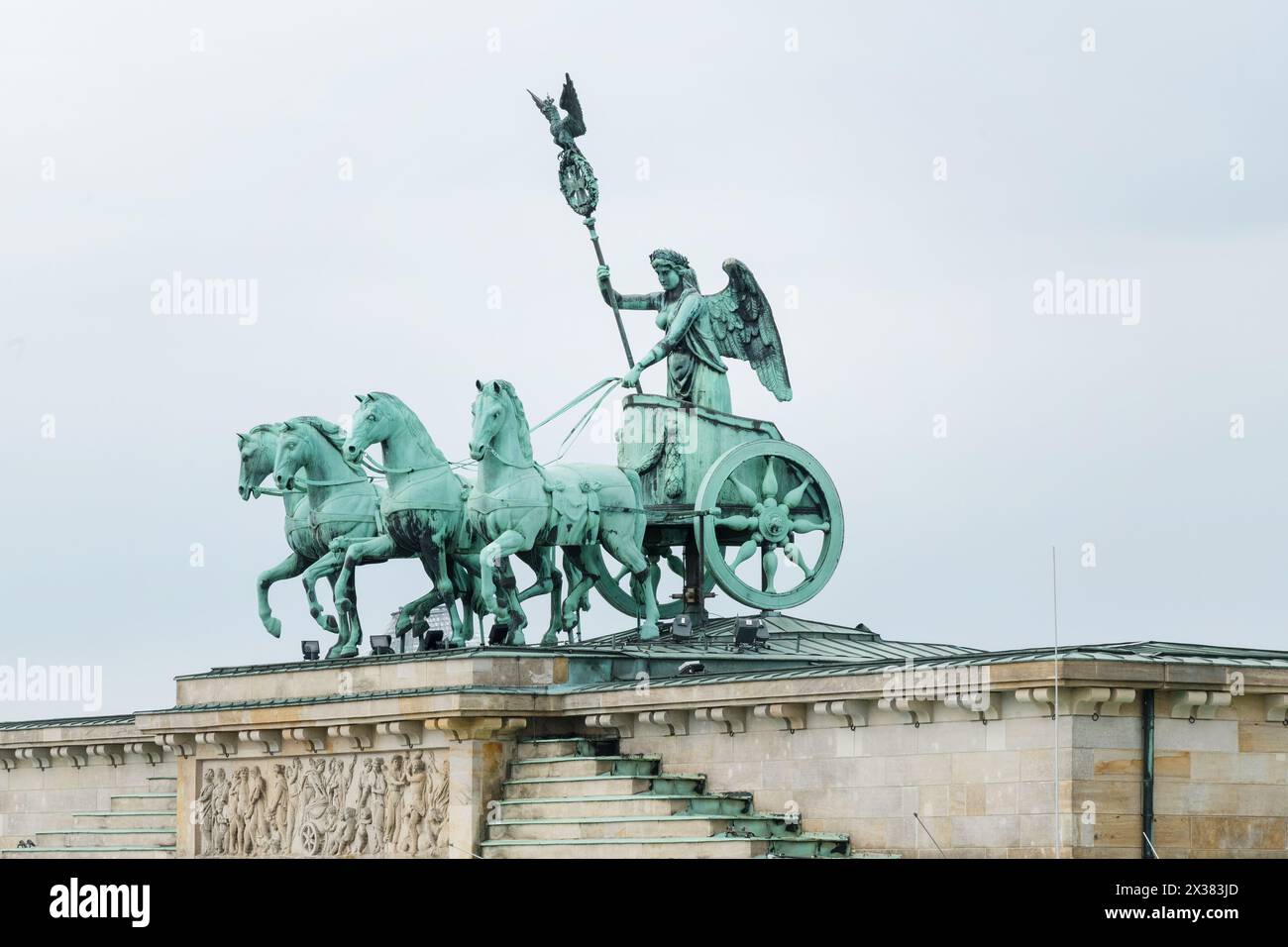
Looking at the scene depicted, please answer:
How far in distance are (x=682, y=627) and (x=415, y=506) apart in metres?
3.85

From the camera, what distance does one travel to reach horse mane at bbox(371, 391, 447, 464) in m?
36.2

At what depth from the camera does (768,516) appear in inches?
1526

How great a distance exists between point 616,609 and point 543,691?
6.61 m

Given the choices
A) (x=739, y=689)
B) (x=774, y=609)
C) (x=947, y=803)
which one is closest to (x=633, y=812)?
(x=739, y=689)

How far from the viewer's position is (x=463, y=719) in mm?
32781

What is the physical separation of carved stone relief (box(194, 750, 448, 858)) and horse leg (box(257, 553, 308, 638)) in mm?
2712

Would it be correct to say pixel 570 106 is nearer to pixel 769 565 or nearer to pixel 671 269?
pixel 671 269

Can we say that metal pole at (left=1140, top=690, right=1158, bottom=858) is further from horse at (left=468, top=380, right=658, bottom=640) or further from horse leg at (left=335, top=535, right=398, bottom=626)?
horse leg at (left=335, top=535, right=398, bottom=626)
